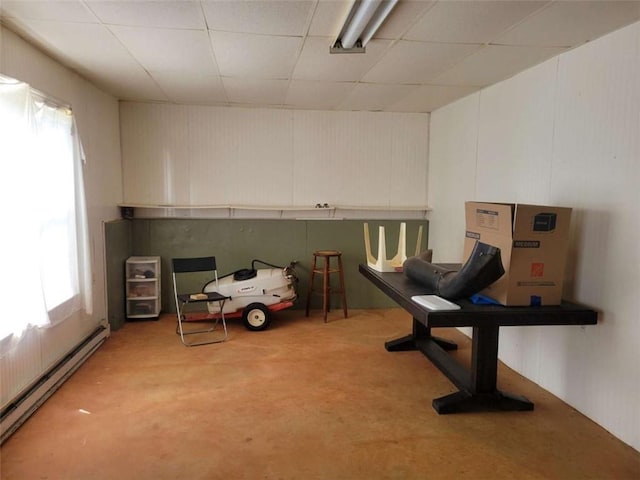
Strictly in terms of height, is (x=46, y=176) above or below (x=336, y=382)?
above

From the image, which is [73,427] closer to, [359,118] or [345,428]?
[345,428]

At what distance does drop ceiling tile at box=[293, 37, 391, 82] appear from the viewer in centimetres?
297

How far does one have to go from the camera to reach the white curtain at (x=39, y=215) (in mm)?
2553

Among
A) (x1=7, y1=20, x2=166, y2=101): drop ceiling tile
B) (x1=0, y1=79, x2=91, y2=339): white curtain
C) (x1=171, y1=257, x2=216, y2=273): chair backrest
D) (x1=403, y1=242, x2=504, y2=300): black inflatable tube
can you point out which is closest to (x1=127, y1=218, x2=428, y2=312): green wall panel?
(x1=171, y1=257, x2=216, y2=273): chair backrest

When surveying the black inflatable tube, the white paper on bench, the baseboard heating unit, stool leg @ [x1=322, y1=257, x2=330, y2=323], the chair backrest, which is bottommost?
the baseboard heating unit

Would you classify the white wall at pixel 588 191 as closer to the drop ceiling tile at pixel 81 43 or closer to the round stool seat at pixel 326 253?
the round stool seat at pixel 326 253

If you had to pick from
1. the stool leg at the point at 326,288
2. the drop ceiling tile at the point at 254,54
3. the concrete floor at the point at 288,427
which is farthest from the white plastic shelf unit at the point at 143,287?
the drop ceiling tile at the point at 254,54

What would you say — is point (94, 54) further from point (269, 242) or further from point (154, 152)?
point (269, 242)

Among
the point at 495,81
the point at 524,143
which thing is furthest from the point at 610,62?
the point at 495,81

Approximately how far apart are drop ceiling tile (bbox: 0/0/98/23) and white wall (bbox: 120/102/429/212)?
8.24 ft

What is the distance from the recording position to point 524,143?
3.45 metres

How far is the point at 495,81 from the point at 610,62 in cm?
123

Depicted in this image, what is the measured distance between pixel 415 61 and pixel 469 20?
80cm

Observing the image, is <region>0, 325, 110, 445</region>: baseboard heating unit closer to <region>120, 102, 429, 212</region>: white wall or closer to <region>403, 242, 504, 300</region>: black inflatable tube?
<region>120, 102, 429, 212</region>: white wall
